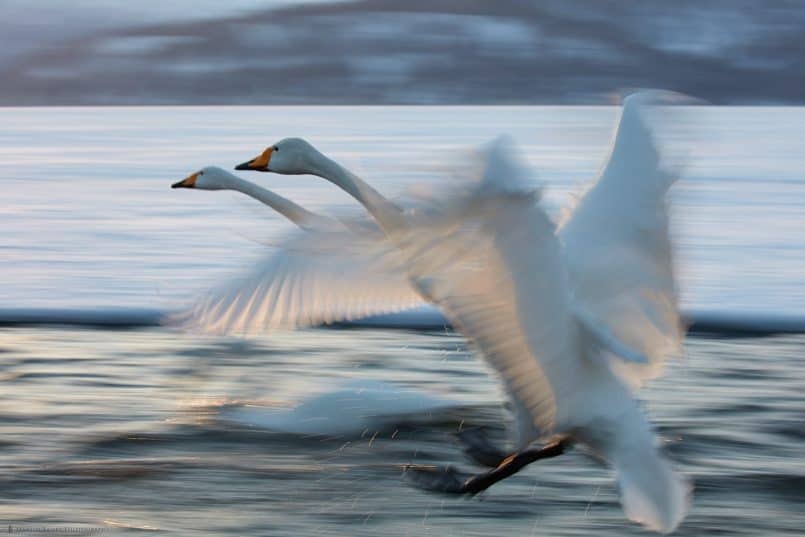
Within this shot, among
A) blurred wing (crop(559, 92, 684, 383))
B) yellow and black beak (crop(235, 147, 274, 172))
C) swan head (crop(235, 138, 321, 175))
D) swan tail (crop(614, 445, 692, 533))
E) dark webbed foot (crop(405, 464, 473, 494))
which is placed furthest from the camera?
yellow and black beak (crop(235, 147, 274, 172))

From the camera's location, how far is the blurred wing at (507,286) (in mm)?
4117

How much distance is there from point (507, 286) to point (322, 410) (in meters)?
2.66

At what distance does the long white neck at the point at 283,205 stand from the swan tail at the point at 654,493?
4.50 ft

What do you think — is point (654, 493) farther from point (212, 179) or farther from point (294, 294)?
point (212, 179)

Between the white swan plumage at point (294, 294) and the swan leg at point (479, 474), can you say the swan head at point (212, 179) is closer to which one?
the white swan plumage at point (294, 294)

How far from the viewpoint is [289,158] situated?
20.1 feet

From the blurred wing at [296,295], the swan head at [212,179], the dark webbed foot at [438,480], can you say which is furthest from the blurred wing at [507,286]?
the swan head at [212,179]

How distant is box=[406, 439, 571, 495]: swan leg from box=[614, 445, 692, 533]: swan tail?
1.21ft

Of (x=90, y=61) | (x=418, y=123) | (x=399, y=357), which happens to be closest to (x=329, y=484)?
(x=399, y=357)

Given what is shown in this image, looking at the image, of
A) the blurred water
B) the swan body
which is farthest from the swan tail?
the blurred water

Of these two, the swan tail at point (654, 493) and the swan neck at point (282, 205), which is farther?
the swan neck at point (282, 205)

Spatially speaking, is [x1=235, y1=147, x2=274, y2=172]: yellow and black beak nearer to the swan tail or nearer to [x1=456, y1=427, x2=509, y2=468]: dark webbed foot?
[x1=456, y1=427, x2=509, y2=468]: dark webbed foot

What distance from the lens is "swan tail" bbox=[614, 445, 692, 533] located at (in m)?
4.94

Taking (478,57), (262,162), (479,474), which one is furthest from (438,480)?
(478,57)
